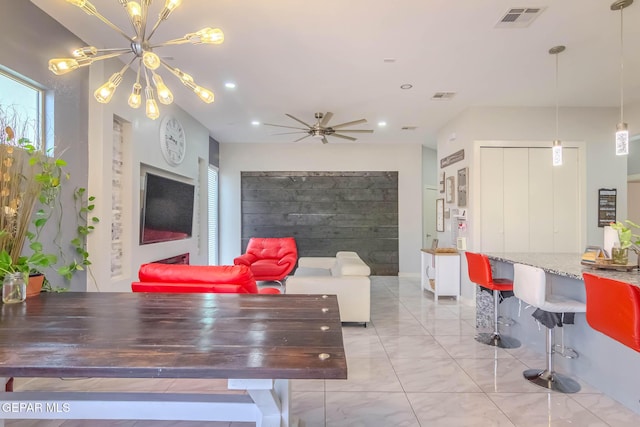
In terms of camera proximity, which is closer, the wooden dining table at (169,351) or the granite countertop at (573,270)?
the wooden dining table at (169,351)

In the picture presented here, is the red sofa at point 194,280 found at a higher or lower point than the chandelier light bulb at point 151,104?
lower

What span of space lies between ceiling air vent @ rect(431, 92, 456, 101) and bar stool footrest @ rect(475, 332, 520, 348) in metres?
3.06

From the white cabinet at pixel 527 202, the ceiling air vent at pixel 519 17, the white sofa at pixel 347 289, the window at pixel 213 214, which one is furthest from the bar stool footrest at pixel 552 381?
the window at pixel 213 214

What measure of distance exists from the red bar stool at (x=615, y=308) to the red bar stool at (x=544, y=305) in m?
0.39

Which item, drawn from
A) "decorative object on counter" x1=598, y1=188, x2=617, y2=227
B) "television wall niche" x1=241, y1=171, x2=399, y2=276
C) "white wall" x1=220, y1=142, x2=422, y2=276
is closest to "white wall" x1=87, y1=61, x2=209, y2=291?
"white wall" x1=220, y1=142, x2=422, y2=276

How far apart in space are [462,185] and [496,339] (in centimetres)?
249

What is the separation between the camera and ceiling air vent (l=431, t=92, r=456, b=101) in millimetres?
4508

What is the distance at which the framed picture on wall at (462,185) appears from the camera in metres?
5.08

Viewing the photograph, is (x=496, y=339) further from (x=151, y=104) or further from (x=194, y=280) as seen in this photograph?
(x=151, y=104)

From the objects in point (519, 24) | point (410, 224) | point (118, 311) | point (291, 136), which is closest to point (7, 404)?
point (118, 311)

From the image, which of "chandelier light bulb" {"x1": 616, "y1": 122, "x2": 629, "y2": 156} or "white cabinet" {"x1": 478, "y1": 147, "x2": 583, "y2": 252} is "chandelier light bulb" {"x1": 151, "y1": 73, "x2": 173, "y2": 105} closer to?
"chandelier light bulb" {"x1": 616, "y1": 122, "x2": 629, "y2": 156}

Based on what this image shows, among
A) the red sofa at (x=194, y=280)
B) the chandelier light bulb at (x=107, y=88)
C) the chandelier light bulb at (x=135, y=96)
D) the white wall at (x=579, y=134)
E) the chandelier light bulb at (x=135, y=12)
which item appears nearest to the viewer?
the chandelier light bulb at (x=135, y=12)

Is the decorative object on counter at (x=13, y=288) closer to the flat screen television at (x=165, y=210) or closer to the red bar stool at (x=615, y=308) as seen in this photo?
the flat screen television at (x=165, y=210)

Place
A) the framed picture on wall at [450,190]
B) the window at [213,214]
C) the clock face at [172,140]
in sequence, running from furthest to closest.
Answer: the window at [213,214] → the framed picture on wall at [450,190] → the clock face at [172,140]
